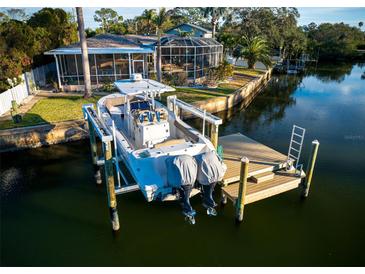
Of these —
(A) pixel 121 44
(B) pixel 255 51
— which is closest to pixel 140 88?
(A) pixel 121 44

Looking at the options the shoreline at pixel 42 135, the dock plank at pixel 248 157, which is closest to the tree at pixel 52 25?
the shoreline at pixel 42 135

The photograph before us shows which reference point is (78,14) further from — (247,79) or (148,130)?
(247,79)

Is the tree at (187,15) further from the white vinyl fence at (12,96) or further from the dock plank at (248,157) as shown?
the dock plank at (248,157)

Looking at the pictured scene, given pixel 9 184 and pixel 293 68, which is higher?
pixel 293 68

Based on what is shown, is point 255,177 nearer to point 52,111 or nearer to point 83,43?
point 52,111

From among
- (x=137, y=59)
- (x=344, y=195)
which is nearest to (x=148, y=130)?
(x=344, y=195)

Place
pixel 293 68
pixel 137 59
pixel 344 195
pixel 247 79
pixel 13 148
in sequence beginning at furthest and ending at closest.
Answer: pixel 293 68 < pixel 247 79 < pixel 137 59 < pixel 13 148 < pixel 344 195
